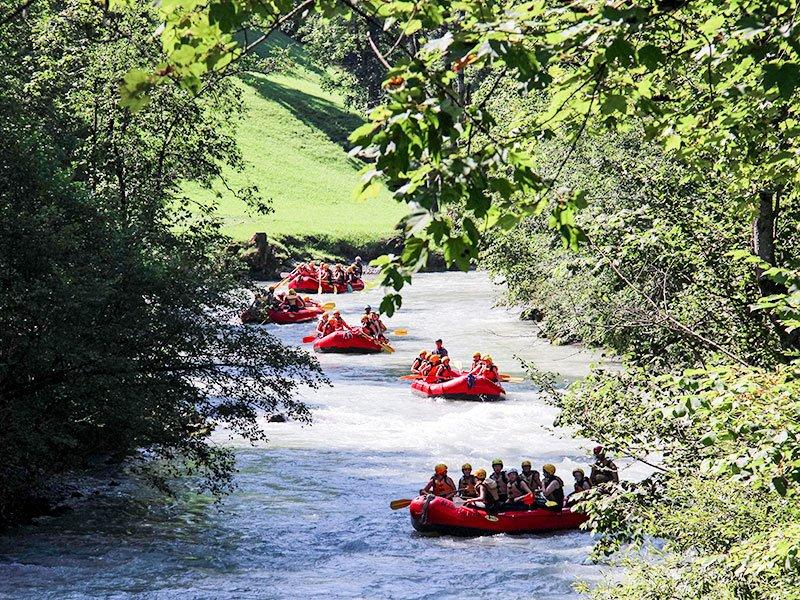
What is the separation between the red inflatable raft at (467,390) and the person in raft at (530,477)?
675 centimetres

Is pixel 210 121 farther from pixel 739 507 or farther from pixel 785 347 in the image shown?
pixel 739 507

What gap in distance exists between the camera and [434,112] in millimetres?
4105

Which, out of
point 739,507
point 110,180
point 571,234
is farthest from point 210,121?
point 571,234

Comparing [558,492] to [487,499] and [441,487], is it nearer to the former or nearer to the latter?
[487,499]

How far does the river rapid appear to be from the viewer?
13922mm

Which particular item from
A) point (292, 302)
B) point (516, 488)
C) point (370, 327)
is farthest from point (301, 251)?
point (516, 488)

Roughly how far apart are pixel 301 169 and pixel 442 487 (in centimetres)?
5152

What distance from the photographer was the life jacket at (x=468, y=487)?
17328mm

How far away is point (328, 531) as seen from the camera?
16406mm

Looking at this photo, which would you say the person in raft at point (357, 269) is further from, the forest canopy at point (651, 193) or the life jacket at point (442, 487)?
the forest canopy at point (651, 193)

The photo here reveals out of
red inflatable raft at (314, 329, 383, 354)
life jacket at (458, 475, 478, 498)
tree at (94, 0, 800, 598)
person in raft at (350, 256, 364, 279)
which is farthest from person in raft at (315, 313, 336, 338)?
tree at (94, 0, 800, 598)

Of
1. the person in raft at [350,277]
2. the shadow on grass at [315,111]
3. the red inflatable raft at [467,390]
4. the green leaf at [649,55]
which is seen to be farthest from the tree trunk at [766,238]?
the shadow on grass at [315,111]

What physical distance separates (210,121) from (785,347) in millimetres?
14716

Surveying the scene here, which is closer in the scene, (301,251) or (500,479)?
(500,479)
